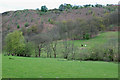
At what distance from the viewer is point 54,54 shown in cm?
5384

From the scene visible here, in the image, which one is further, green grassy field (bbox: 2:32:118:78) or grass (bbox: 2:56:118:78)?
green grassy field (bbox: 2:32:118:78)

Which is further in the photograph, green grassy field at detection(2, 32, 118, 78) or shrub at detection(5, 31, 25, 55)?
shrub at detection(5, 31, 25, 55)

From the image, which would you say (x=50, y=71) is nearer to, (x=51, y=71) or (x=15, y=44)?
(x=51, y=71)

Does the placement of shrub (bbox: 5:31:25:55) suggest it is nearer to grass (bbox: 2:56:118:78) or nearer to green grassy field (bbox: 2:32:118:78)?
green grassy field (bbox: 2:32:118:78)

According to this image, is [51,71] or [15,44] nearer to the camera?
[51,71]

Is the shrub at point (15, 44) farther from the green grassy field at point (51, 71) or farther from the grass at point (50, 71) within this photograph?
the grass at point (50, 71)

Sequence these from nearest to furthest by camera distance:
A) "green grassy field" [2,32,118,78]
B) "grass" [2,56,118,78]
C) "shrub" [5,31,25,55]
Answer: "grass" [2,56,118,78], "green grassy field" [2,32,118,78], "shrub" [5,31,25,55]

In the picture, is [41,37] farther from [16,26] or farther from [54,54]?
[16,26]

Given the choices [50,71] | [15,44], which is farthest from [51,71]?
[15,44]

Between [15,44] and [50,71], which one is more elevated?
[15,44]

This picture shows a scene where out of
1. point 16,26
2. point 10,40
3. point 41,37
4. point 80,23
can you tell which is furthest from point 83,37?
point 16,26


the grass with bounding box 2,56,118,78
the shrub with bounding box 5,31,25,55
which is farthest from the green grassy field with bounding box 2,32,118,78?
the shrub with bounding box 5,31,25,55

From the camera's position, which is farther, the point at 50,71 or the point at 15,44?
the point at 15,44

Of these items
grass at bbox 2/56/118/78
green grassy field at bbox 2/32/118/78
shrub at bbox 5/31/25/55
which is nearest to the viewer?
grass at bbox 2/56/118/78
